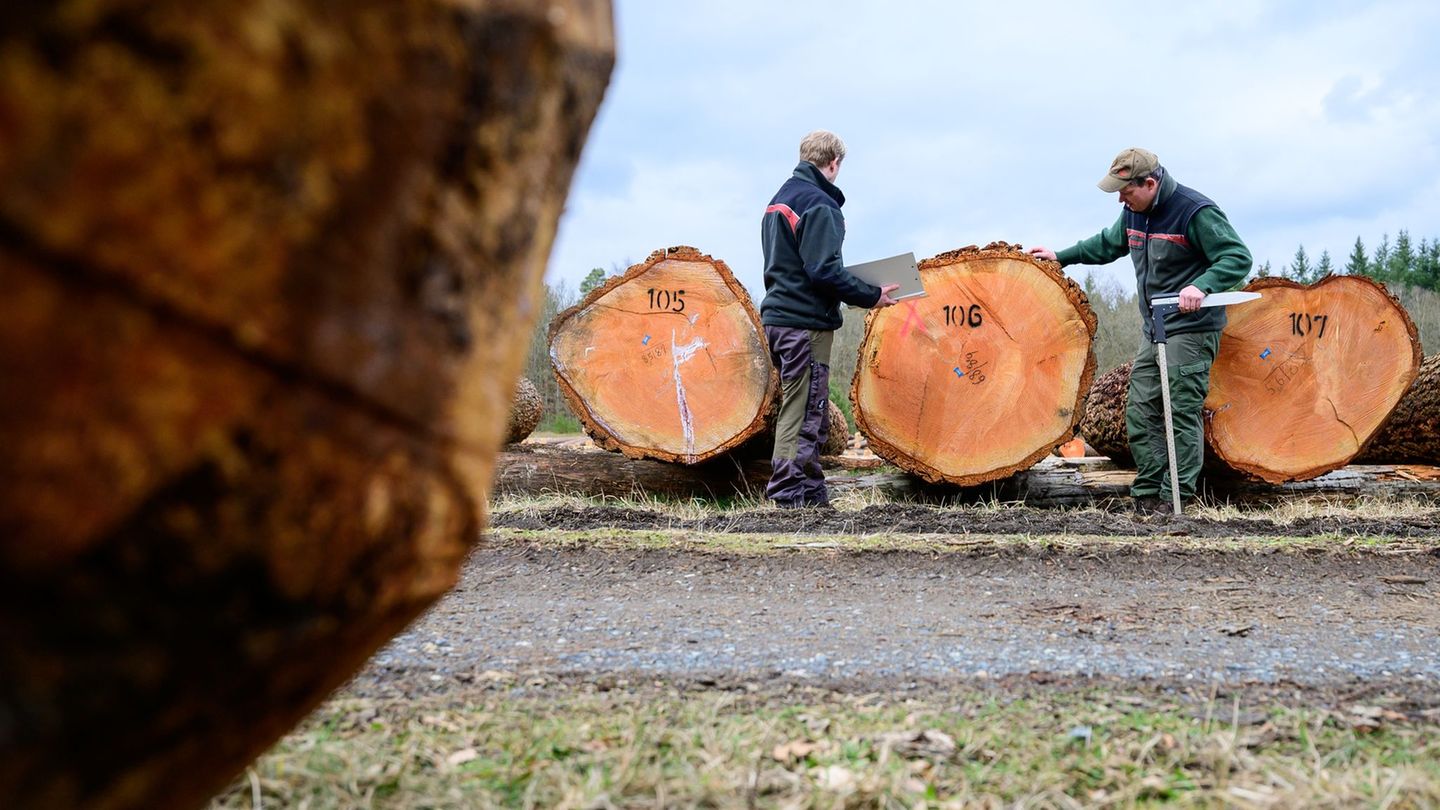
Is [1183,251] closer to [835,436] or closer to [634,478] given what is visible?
[835,436]

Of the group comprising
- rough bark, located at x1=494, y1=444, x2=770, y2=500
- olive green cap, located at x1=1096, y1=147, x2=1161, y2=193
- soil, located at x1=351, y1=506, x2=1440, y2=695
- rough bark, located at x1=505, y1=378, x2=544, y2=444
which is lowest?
soil, located at x1=351, y1=506, x2=1440, y2=695

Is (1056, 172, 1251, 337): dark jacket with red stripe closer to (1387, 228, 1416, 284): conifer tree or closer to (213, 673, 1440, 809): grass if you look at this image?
(213, 673, 1440, 809): grass

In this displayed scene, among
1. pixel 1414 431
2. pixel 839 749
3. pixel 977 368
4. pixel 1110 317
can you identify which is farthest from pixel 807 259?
pixel 1110 317

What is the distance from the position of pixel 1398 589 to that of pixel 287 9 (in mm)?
4268

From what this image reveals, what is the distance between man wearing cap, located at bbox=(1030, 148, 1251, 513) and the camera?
549 centimetres

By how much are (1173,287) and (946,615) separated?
3530 millimetres

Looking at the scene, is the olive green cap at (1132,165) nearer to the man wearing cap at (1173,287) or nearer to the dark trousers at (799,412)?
the man wearing cap at (1173,287)

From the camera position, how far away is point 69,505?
2.08ft

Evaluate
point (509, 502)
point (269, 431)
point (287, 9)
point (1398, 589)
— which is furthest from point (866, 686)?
point (509, 502)

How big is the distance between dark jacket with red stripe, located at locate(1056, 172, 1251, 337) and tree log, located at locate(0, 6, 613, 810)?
18.1ft

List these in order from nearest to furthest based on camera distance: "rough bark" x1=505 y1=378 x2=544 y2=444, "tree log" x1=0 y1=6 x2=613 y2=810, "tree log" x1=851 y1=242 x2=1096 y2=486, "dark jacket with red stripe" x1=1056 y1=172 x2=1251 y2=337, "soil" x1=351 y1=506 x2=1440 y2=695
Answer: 1. "tree log" x1=0 y1=6 x2=613 y2=810
2. "soil" x1=351 y1=506 x2=1440 y2=695
3. "dark jacket with red stripe" x1=1056 y1=172 x2=1251 y2=337
4. "tree log" x1=851 y1=242 x2=1096 y2=486
5. "rough bark" x1=505 y1=378 x2=544 y2=444

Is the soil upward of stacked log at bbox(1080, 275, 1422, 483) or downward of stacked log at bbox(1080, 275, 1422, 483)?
downward

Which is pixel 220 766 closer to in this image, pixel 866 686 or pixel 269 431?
pixel 269 431

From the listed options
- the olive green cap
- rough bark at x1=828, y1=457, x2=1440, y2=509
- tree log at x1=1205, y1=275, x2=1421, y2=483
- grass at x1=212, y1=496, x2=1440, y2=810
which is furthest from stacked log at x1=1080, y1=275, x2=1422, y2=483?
grass at x1=212, y1=496, x2=1440, y2=810
